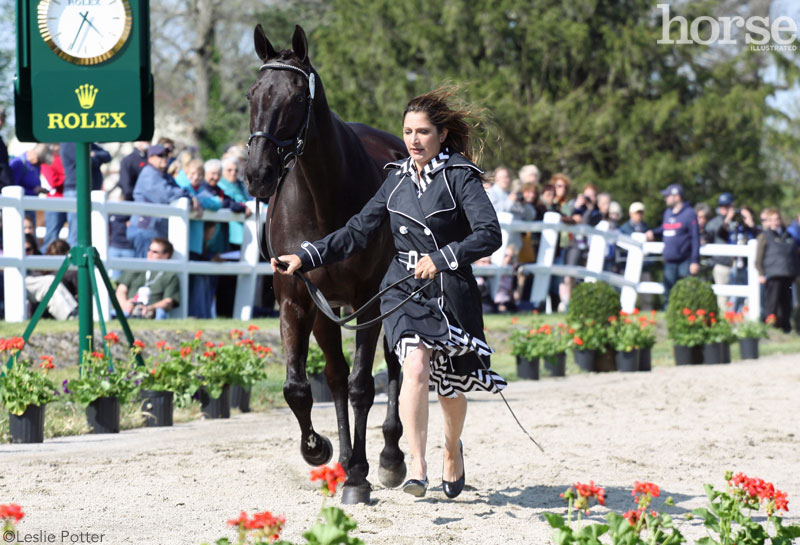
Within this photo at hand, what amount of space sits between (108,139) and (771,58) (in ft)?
81.4

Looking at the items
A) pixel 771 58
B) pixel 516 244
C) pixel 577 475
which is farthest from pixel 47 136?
pixel 771 58

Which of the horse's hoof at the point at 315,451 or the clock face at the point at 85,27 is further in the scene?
the clock face at the point at 85,27

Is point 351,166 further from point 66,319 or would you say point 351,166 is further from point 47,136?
point 66,319

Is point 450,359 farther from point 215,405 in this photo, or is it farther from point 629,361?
point 629,361

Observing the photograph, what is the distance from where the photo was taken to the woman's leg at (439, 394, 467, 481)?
5160 millimetres

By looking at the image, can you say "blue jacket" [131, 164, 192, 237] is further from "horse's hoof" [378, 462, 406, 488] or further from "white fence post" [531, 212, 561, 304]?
"horse's hoof" [378, 462, 406, 488]

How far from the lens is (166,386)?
7.92 metres

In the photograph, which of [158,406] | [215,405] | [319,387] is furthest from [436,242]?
[319,387]

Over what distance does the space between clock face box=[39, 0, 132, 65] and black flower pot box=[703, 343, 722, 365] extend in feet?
25.5

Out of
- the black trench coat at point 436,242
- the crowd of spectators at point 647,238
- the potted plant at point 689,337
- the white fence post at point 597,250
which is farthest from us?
the white fence post at point 597,250

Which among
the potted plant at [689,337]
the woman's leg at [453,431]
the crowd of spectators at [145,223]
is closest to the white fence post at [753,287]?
the potted plant at [689,337]

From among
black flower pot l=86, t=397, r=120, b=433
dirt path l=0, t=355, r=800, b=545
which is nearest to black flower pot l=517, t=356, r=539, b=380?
dirt path l=0, t=355, r=800, b=545

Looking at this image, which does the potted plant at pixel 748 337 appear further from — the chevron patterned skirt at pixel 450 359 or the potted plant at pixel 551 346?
the chevron patterned skirt at pixel 450 359

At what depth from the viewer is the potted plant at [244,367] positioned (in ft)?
27.7
